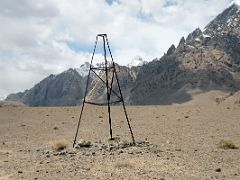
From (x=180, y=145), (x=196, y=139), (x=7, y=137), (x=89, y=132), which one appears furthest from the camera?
(x=89, y=132)

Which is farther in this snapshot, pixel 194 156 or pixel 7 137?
pixel 7 137

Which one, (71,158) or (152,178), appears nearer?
(152,178)

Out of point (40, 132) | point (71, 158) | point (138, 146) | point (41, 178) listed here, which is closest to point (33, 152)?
point (71, 158)

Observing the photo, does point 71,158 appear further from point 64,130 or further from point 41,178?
point 64,130

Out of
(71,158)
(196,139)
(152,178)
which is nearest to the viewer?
(152,178)

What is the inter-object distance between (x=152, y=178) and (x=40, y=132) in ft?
79.1

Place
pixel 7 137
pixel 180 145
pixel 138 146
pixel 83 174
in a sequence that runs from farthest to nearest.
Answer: pixel 7 137 < pixel 180 145 < pixel 138 146 < pixel 83 174

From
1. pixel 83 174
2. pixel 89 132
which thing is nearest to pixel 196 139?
pixel 89 132

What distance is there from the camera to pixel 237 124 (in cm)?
4284

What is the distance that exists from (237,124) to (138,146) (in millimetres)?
20107

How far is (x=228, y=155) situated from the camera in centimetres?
2309

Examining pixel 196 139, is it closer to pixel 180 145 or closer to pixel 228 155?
pixel 180 145

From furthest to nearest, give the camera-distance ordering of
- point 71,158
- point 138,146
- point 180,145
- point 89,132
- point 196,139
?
point 89,132
point 196,139
point 180,145
point 138,146
point 71,158

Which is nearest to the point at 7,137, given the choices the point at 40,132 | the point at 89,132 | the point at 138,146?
the point at 40,132
